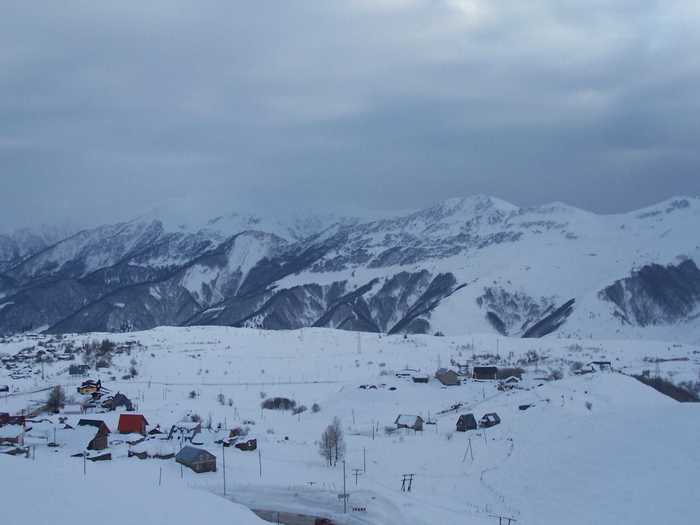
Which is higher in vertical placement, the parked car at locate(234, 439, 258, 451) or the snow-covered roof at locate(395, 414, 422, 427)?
the snow-covered roof at locate(395, 414, 422, 427)

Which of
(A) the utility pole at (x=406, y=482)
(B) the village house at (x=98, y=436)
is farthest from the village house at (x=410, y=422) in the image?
(B) the village house at (x=98, y=436)

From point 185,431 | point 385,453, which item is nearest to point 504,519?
point 385,453

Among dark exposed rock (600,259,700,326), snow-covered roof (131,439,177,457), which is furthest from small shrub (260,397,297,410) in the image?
dark exposed rock (600,259,700,326)

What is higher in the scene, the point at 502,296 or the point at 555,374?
the point at 502,296

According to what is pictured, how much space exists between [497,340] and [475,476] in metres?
60.7

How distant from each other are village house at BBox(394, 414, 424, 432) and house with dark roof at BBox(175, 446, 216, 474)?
12.5m

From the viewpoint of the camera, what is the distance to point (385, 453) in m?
36.9

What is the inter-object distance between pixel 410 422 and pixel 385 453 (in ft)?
18.6

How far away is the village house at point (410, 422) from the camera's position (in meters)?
41.8

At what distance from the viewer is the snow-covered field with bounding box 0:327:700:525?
1798cm

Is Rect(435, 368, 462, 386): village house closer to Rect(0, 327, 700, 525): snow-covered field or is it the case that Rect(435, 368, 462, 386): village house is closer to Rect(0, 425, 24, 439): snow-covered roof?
Rect(0, 327, 700, 525): snow-covered field

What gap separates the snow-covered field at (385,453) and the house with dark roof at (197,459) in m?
0.52

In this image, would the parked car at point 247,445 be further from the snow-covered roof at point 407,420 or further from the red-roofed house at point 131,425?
the snow-covered roof at point 407,420

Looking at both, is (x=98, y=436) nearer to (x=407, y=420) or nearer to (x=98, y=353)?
(x=407, y=420)
